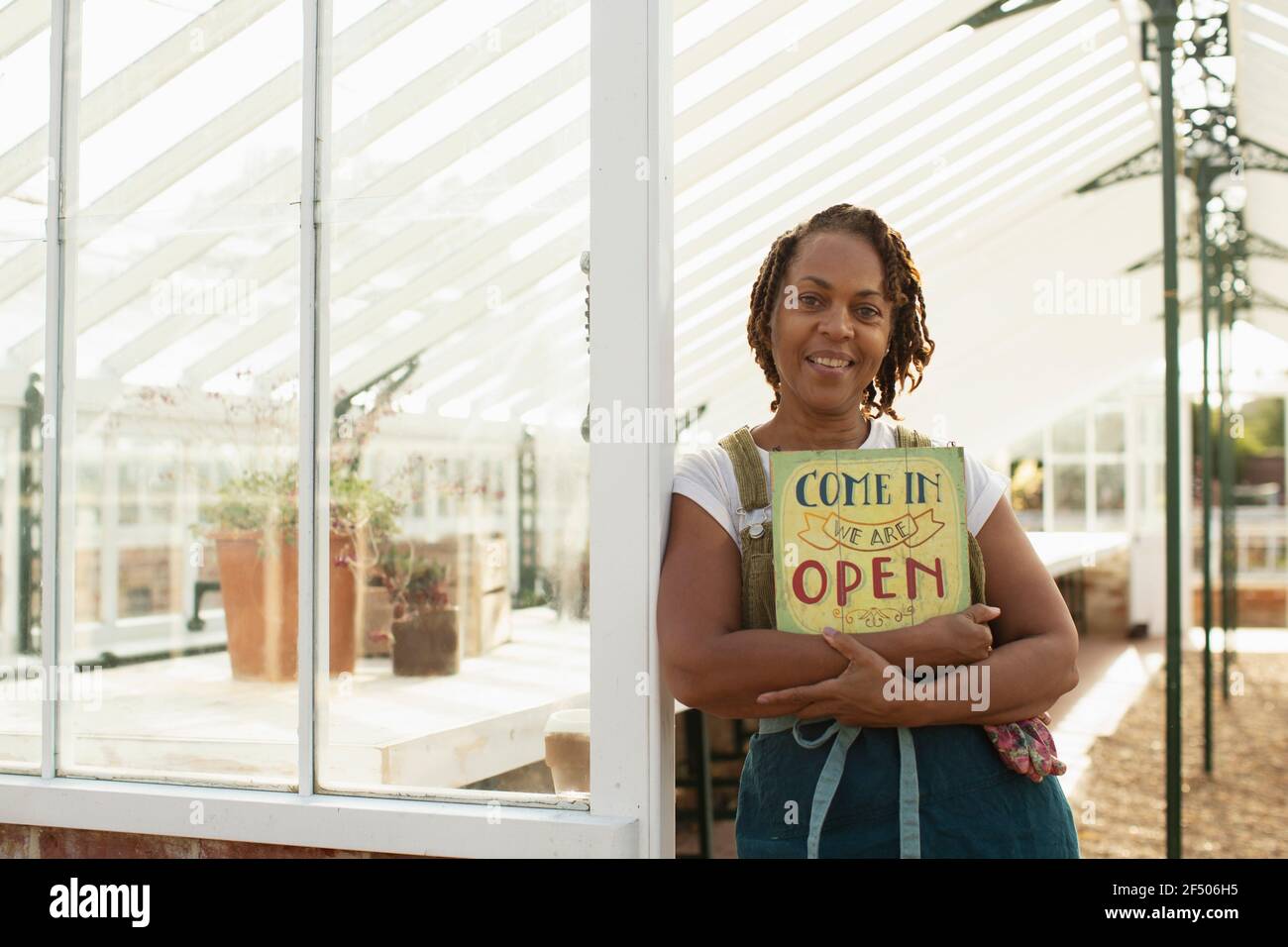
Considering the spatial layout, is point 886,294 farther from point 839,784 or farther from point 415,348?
point 415,348

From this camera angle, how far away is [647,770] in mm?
1779

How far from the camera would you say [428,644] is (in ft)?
7.61

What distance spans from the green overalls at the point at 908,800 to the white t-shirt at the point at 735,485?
0.85 feet

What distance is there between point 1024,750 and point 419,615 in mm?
1279

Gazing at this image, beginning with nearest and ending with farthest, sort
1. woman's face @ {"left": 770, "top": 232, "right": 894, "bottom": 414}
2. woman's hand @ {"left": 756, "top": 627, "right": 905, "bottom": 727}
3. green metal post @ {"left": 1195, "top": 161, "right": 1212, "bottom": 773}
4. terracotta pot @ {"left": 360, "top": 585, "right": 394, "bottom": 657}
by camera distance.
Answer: woman's hand @ {"left": 756, "top": 627, "right": 905, "bottom": 727} < woman's face @ {"left": 770, "top": 232, "right": 894, "bottom": 414} < terracotta pot @ {"left": 360, "top": 585, "right": 394, "bottom": 657} < green metal post @ {"left": 1195, "top": 161, "right": 1212, "bottom": 773}

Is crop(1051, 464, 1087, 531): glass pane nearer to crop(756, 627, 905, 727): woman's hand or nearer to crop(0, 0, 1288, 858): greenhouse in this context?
crop(0, 0, 1288, 858): greenhouse

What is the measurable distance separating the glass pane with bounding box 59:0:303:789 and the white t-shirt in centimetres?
77

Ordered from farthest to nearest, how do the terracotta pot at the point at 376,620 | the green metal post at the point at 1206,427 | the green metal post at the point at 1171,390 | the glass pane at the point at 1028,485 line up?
the glass pane at the point at 1028,485 < the green metal post at the point at 1206,427 < the green metal post at the point at 1171,390 < the terracotta pot at the point at 376,620

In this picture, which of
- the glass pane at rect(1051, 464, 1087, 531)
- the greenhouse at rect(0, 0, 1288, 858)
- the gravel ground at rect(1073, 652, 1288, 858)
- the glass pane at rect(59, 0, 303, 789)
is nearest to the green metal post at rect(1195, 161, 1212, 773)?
the gravel ground at rect(1073, 652, 1288, 858)

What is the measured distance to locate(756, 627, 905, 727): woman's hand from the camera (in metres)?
1.48

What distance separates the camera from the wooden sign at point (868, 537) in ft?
5.10

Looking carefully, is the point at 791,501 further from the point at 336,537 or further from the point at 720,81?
the point at 720,81

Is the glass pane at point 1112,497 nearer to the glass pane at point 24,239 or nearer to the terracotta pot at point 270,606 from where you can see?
the terracotta pot at point 270,606

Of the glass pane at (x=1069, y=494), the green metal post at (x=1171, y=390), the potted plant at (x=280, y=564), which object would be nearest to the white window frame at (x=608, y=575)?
the potted plant at (x=280, y=564)
